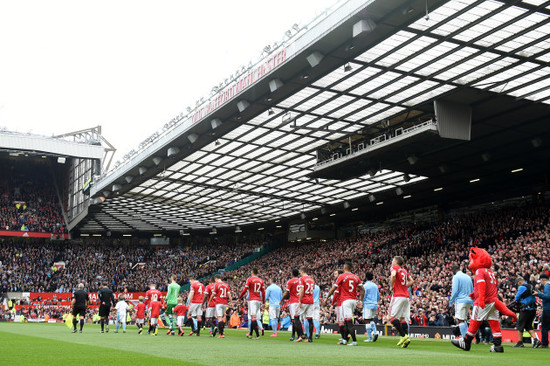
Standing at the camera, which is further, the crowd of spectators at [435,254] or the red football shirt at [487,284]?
the crowd of spectators at [435,254]

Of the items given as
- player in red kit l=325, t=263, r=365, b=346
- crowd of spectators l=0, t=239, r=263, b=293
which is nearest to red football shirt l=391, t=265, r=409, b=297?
player in red kit l=325, t=263, r=365, b=346

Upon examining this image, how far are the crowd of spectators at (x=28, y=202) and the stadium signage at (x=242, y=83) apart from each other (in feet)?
128

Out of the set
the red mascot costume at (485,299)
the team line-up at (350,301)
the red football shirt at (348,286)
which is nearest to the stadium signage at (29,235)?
the team line-up at (350,301)

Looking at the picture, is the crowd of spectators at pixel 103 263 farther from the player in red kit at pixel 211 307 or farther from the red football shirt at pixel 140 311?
the player in red kit at pixel 211 307

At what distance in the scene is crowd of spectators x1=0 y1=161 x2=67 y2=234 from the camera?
61.1 metres

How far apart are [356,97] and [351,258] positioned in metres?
23.0

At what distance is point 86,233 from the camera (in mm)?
65250

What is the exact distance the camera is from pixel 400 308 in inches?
500

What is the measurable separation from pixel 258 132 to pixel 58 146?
98.2 ft

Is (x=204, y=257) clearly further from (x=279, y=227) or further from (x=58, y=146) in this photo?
(x=58, y=146)

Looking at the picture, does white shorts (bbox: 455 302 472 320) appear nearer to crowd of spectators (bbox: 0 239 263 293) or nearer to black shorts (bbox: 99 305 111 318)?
black shorts (bbox: 99 305 111 318)

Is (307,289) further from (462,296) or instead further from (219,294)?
(219,294)

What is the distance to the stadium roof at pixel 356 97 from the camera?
18.2 meters

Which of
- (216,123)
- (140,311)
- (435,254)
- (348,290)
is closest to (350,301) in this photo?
(348,290)
